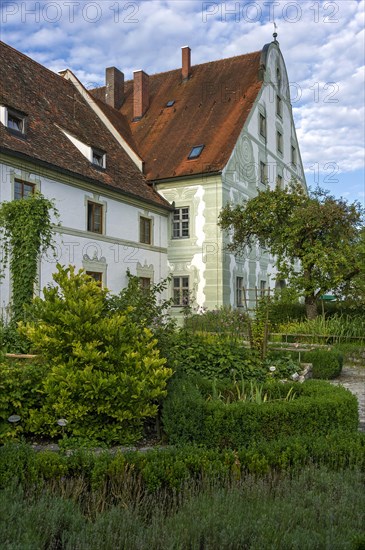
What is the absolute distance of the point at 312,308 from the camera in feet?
56.0

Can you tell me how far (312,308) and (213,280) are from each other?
627 centimetres

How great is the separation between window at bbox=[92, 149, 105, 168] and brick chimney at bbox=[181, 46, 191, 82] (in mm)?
9750

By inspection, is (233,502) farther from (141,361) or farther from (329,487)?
(141,361)

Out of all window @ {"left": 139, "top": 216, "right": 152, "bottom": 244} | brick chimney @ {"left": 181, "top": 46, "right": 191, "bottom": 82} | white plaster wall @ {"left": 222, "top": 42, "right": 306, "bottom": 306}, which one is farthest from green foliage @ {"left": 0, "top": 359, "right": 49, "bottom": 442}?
brick chimney @ {"left": 181, "top": 46, "right": 191, "bottom": 82}

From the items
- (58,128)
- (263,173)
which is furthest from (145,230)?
(263,173)

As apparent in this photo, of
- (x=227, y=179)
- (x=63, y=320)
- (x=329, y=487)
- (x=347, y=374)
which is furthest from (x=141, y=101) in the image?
(x=329, y=487)

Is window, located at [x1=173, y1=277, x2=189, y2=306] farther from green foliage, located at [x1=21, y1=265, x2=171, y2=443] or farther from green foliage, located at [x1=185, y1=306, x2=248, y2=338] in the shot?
green foliage, located at [x1=21, y1=265, x2=171, y2=443]

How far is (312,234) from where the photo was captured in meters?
17.0

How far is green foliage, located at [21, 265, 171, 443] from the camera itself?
5.50 meters

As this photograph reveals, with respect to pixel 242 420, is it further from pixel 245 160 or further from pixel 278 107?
pixel 278 107

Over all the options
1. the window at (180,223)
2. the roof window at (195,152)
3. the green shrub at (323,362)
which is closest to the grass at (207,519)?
the green shrub at (323,362)

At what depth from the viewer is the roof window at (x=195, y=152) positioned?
917 inches

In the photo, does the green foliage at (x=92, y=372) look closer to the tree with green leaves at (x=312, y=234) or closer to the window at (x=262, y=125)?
the tree with green leaves at (x=312, y=234)

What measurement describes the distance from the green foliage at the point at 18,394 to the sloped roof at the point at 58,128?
1086 cm
